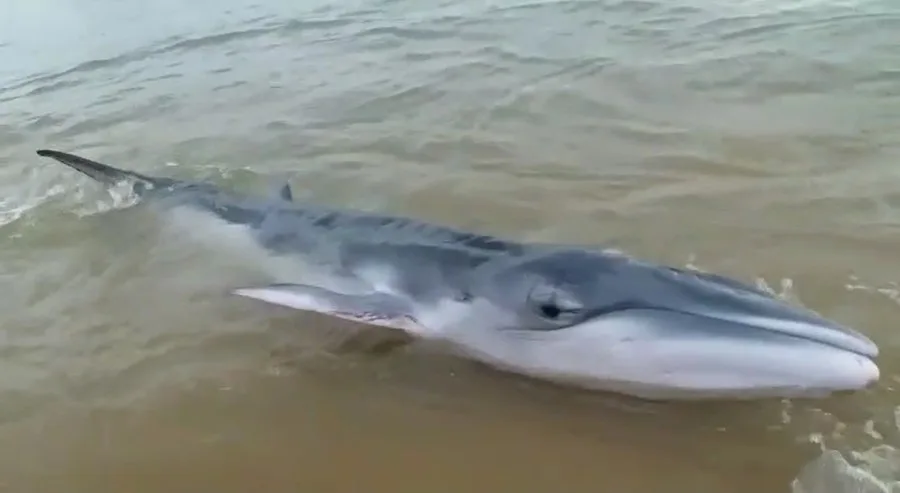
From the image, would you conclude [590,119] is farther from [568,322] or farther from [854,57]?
[568,322]

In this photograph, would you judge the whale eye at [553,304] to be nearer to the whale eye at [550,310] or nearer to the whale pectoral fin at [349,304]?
the whale eye at [550,310]

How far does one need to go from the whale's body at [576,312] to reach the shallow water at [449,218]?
28cm

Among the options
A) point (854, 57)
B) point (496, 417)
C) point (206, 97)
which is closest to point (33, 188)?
point (206, 97)

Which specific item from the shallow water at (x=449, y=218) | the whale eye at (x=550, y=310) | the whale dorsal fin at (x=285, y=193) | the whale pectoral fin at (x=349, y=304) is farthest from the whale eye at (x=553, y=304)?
the whale dorsal fin at (x=285, y=193)

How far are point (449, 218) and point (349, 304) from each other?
2.05 metres

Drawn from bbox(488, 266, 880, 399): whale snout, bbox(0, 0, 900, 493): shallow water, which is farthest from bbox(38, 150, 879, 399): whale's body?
bbox(0, 0, 900, 493): shallow water

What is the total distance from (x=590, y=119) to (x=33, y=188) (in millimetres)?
5381

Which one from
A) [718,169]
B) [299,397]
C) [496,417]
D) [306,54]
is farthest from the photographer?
[306,54]

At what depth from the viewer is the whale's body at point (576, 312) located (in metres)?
3.59

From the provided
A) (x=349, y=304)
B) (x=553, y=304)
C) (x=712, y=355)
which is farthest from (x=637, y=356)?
(x=349, y=304)

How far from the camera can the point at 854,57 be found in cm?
869

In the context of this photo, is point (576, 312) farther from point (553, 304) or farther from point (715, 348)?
point (715, 348)

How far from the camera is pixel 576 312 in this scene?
4.02 m

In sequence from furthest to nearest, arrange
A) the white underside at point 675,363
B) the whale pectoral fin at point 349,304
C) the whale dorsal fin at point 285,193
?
the whale dorsal fin at point 285,193, the whale pectoral fin at point 349,304, the white underside at point 675,363
